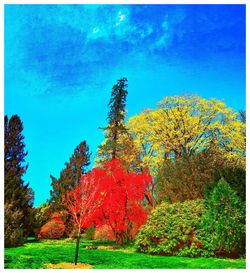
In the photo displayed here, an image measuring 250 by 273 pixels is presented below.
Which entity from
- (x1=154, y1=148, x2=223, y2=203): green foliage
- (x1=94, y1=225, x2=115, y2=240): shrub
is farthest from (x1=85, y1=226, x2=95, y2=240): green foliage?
(x1=154, y1=148, x2=223, y2=203): green foliage

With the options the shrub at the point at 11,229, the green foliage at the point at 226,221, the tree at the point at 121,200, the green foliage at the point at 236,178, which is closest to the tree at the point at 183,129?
the tree at the point at 121,200

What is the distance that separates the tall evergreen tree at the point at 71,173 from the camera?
52.1 feet

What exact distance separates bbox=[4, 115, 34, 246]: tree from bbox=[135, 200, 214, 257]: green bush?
4.73 m

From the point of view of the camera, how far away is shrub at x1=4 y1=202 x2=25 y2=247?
1225 cm

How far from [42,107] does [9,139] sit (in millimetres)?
1830

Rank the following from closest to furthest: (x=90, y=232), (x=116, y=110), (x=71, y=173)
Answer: (x=116, y=110), (x=71, y=173), (x=90, y=232)

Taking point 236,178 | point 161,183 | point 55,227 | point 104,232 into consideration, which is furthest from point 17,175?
point 236,178

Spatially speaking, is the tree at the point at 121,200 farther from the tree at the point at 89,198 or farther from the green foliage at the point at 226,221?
the green foliage at the point at 226,221

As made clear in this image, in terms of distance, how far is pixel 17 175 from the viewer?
1370 centimetres

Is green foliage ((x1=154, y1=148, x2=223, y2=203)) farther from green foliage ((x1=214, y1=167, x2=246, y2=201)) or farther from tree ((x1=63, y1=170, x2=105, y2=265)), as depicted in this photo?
tree ((x1=63, y1=170, x2=105, y2=265))

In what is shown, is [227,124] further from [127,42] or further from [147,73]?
[127,42]

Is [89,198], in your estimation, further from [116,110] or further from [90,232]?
[90,232]

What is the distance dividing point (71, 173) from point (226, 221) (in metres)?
7.91

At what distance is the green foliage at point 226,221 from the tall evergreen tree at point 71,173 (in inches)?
276
